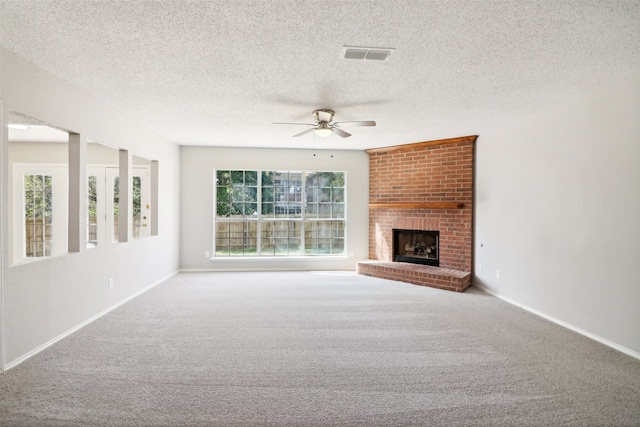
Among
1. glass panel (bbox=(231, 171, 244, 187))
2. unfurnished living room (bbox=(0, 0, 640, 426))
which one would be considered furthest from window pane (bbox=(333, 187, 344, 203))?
glass panel (bbox=(231, 171, 244, 187))

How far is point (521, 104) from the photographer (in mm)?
3740

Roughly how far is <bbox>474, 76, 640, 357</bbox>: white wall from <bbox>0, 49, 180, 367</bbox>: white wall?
4917mm

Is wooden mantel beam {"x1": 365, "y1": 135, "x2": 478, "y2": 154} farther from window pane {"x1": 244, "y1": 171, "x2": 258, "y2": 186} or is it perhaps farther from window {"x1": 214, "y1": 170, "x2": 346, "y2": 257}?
window pane {"x1": 244, "y1": 171, "x2": 258, "y2": 186}

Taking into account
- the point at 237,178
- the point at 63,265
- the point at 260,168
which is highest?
the point at 260,168

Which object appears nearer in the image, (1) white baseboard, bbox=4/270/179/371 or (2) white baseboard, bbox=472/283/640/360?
(1) white baseboard, bbox=4/270/179/371

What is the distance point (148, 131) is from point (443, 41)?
13.9ft

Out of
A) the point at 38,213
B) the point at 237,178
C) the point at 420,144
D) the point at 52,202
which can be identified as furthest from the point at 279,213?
the point at 38,213

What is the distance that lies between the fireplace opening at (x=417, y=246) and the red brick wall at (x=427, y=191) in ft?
0.46

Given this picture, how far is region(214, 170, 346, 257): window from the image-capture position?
6684 mm

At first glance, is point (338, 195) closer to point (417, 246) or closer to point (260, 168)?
point (260, 168)

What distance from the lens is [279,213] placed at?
6.83 m

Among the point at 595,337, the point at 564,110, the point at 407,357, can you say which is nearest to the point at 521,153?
the point at 564,110

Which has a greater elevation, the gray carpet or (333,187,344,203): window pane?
(333,187,344,203): window pane

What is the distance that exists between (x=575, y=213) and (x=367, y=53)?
107 inches
